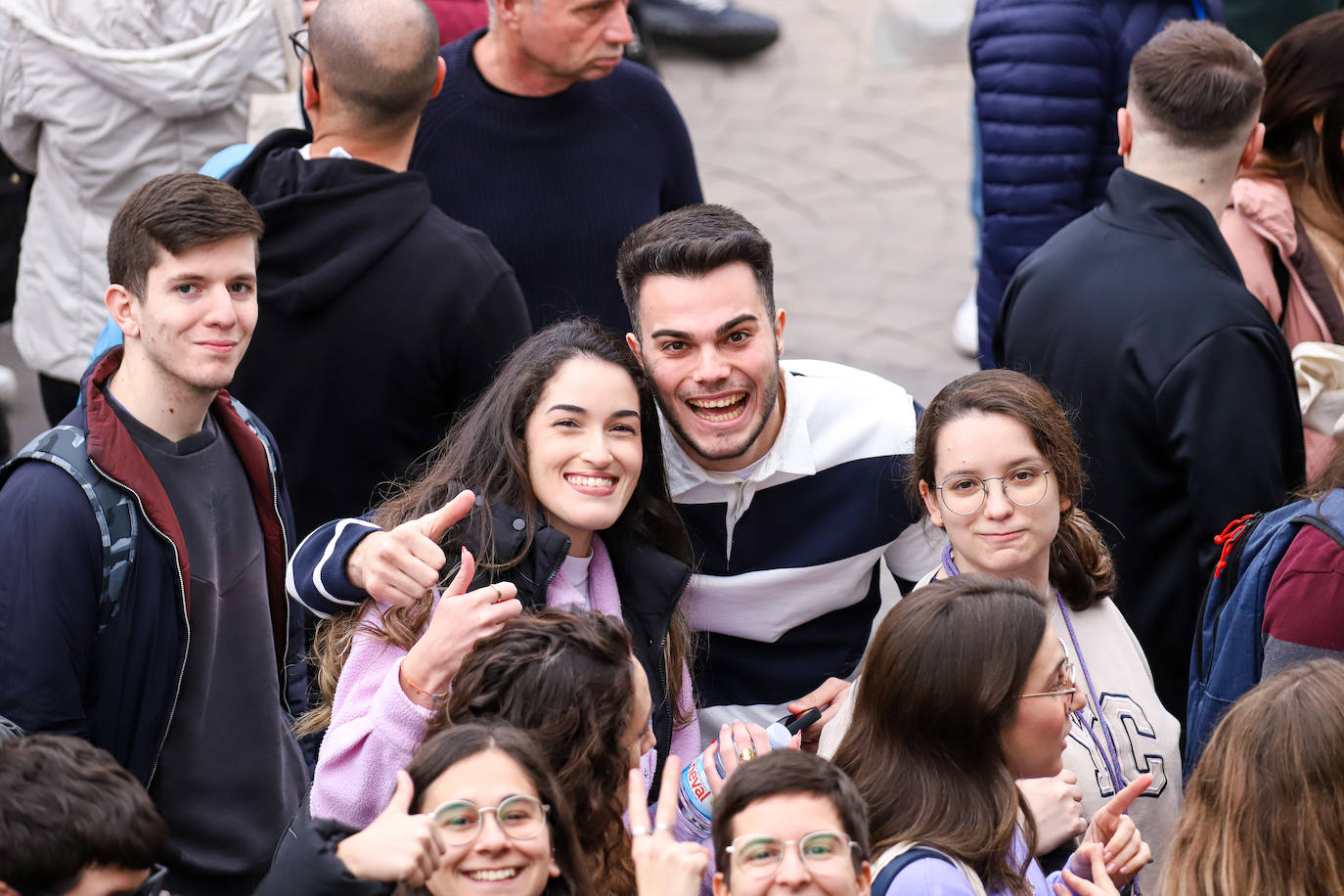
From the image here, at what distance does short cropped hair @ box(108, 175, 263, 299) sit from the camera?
9.27 feet

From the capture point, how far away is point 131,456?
8.75 ft

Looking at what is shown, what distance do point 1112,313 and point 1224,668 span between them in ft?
2.76

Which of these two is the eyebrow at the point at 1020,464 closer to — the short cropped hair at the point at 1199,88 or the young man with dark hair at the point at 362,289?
the short cropped hair at the point at 1199,88

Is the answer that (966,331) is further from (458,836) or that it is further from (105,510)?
(458,836)

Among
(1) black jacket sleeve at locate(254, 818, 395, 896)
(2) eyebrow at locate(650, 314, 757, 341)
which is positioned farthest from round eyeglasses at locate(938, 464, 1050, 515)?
(1) black jacket sleeve at locate(254, 818, 395, 896)

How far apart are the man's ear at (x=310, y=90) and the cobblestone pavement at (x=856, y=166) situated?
359cm

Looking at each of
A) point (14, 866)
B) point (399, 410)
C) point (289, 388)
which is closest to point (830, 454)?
point (399, 410)

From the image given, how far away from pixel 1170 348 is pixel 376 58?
6.25 feet

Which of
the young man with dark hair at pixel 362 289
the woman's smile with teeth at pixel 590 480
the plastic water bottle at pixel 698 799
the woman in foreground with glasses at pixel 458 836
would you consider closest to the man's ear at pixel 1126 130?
the young man with dark hair at pixel 362 289

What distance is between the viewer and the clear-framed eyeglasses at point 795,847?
1977mm

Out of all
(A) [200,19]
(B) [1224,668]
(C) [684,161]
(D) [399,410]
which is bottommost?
(B) [1224,668]

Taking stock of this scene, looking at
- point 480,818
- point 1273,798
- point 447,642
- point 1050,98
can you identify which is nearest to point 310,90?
point 447,642

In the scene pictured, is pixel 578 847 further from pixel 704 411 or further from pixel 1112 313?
pixel 1112 313

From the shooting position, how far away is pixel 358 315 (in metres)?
3.42
